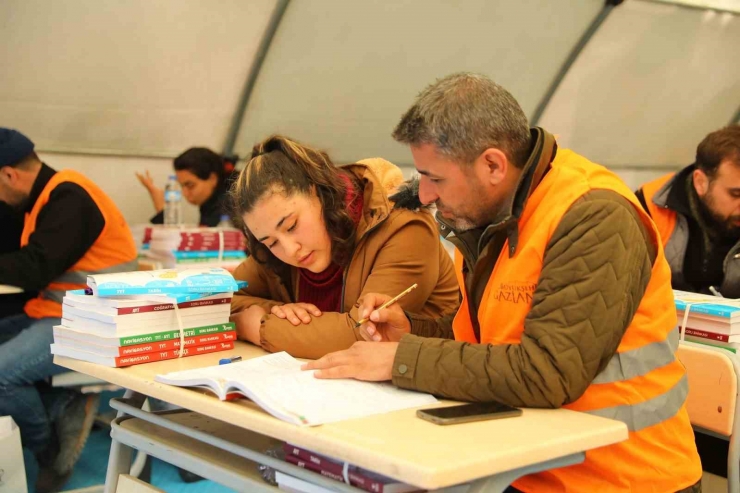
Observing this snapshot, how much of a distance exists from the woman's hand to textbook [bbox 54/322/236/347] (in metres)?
3.10

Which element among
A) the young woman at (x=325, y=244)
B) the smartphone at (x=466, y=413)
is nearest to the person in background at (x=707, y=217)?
the young woman at (x=325, y=244)

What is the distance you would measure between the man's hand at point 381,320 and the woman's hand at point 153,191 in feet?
10.8

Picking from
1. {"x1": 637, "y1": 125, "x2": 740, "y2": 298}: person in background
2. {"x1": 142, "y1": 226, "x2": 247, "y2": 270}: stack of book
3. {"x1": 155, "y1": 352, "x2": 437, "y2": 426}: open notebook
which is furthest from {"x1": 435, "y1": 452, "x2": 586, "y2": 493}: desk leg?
{"x1": 142, "y1": 226, "x2": 247, "y2": 270}: stack of book

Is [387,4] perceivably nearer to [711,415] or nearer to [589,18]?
[589,18]

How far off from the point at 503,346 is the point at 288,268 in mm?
999

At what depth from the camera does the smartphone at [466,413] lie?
1.36 m

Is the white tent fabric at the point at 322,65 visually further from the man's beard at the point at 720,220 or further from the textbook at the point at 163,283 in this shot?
the textbook at the point at 163,283

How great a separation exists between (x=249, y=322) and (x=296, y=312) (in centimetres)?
16

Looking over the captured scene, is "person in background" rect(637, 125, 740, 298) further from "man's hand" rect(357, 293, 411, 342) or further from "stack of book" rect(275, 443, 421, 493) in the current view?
"stack of book" rect(275, 443, 421, 493)

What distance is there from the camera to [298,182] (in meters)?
2.15

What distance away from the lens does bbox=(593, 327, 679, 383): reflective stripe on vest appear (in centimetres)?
153

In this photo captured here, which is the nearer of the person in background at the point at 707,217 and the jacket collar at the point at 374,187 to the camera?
the jacket collar at the point at 374,187

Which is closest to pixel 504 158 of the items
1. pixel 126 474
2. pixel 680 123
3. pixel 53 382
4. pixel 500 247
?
pixel 500 247

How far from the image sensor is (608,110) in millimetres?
6633
